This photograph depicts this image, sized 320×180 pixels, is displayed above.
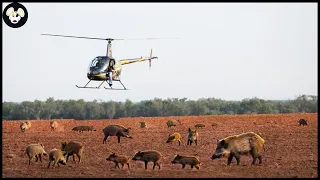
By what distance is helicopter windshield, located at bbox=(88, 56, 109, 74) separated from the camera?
22134 millimetres

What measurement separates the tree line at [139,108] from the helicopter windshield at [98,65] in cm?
4342

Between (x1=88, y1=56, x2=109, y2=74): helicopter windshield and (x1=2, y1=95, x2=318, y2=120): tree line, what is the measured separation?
4342cm

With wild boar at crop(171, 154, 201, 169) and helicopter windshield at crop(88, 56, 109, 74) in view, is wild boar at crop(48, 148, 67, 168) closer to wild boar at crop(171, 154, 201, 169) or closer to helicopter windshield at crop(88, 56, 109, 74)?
wild boar at crop(171, 154, 201, 169)

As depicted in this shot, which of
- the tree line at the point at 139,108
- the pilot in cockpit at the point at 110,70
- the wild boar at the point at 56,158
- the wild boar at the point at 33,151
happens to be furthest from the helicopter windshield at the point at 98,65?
the tree line at the point at 139,108

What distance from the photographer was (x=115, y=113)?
73188 mm

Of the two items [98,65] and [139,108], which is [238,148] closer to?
[98,65]

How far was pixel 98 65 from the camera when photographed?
2220cm

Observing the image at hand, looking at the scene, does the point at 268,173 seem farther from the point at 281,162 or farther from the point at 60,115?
the point at 60,115

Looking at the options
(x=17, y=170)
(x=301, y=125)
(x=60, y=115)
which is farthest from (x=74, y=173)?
(x=60, y=115)

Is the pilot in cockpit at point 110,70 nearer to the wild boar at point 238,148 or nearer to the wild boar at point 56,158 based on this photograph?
the wild boar at point 56,158

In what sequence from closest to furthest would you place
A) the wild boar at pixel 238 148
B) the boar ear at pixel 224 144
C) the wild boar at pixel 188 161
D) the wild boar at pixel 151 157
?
the wild boar at pixel 188 161 < the wild boar at pixel 151 157 < the wild boar at pixel 238 148 < the boar ear at pixel 224 144

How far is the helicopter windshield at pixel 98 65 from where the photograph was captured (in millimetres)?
22134

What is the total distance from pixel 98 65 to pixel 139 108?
53.9m

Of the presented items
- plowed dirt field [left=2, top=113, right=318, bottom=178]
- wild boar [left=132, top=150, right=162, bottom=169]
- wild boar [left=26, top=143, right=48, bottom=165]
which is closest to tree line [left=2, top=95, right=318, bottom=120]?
plowed dirt field [left=2, top=113, right=318, bottom=178]
